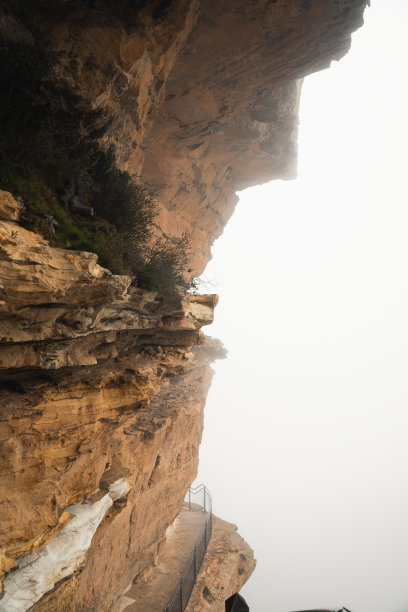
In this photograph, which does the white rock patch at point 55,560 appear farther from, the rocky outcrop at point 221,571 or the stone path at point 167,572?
the rocky outcrop at point 221,571

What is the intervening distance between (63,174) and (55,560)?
7.26m

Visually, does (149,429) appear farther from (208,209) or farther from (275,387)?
(275,387)

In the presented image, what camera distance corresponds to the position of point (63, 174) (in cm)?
506

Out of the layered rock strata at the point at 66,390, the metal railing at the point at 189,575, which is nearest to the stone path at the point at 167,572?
the metal railing at the point at 189,575

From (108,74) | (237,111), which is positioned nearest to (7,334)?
(108,74)

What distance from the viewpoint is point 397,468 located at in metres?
127

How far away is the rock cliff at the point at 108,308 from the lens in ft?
14.1

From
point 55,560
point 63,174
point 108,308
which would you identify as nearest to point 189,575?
point 55,560

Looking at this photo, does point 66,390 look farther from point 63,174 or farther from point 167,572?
point 167,572

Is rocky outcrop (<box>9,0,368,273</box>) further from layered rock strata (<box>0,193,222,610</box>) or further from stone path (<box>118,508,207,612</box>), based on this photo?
stone path (<box>118,508,207,612</box>)

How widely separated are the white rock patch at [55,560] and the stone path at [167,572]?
6.60 m

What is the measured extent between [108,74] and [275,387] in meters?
177

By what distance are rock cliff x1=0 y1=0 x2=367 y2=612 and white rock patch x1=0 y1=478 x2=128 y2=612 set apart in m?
0.02

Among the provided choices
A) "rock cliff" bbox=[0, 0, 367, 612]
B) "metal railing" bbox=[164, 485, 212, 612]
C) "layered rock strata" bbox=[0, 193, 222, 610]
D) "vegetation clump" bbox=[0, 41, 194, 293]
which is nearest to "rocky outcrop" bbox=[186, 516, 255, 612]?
"metal railing" bbox=[164, 485, 212, 612]
